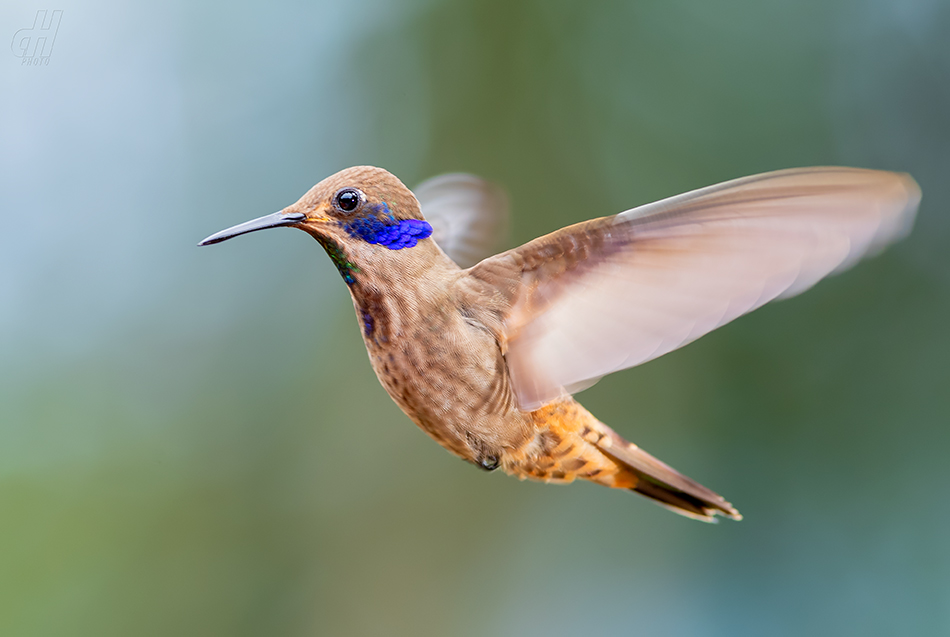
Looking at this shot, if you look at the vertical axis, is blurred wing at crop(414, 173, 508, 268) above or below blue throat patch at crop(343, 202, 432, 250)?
above

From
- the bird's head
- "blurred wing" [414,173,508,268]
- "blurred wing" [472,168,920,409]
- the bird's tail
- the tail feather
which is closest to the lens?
"blurred wing" [472,168,920,409]

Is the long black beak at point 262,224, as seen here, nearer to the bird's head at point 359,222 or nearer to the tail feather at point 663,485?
the bird's head at point 359,222

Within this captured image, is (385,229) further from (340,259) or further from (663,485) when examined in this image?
(663,485)

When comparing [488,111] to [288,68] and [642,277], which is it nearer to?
[288,68]

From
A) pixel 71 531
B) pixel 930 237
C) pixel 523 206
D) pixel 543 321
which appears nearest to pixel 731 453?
pixel 930 237

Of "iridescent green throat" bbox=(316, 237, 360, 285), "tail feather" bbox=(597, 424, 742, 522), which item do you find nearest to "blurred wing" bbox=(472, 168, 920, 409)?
"iridescent green throat" bbox=(316, 237, 360, 285)

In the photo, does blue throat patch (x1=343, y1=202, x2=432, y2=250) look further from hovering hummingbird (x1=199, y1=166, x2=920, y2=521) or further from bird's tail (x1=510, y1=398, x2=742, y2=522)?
bird's tail (x1=510, y1=398, x2=742, y2=522)

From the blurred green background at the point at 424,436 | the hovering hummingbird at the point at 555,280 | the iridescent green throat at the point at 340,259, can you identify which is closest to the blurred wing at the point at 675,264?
the hovering hummingbird at the point at 555,280
